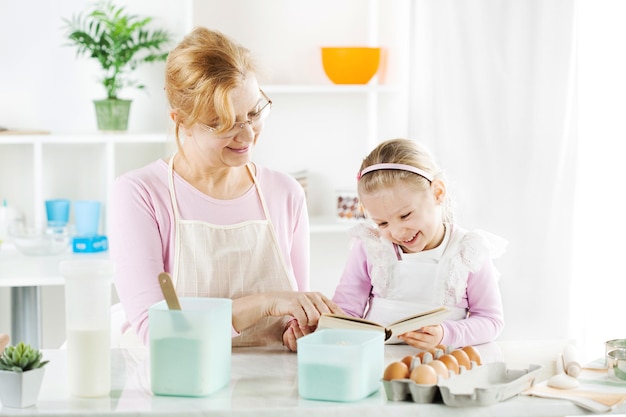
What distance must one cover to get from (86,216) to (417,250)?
1.84 m

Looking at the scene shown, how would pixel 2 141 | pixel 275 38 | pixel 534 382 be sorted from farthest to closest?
pixel 275 38, pixel 2 141, pixel 534 382

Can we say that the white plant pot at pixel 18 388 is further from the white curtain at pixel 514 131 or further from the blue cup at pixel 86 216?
the blue cup at pixel 86 216

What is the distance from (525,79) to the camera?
10.2 feet

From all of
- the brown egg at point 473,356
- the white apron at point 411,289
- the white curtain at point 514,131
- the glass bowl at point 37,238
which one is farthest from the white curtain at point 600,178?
the glass bowl at point 37,238

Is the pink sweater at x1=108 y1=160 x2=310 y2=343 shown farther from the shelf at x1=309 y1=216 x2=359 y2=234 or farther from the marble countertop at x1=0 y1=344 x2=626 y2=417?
the shelf at x1=309 y1=216 x2=359 y2=234

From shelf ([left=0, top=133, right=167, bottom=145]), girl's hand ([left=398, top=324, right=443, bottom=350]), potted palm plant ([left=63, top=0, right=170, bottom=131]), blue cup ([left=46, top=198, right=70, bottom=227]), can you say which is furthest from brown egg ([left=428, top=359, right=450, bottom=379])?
blue cup ([left=46, top=198, right=70, bottom=227])

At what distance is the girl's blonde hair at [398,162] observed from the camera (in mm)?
2070

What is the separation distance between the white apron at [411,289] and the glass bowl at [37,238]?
171 centimetres

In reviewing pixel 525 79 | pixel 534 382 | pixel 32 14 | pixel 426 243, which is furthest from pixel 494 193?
pixel 32 14

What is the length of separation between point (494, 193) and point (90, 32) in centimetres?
171

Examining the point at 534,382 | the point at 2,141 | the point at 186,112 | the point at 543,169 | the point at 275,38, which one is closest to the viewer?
the point at 534,382

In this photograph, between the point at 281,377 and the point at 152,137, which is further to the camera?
the point at 152,137

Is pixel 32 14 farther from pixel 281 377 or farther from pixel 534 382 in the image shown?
pixel 534 382

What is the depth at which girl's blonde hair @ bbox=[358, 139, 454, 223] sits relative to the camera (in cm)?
207
